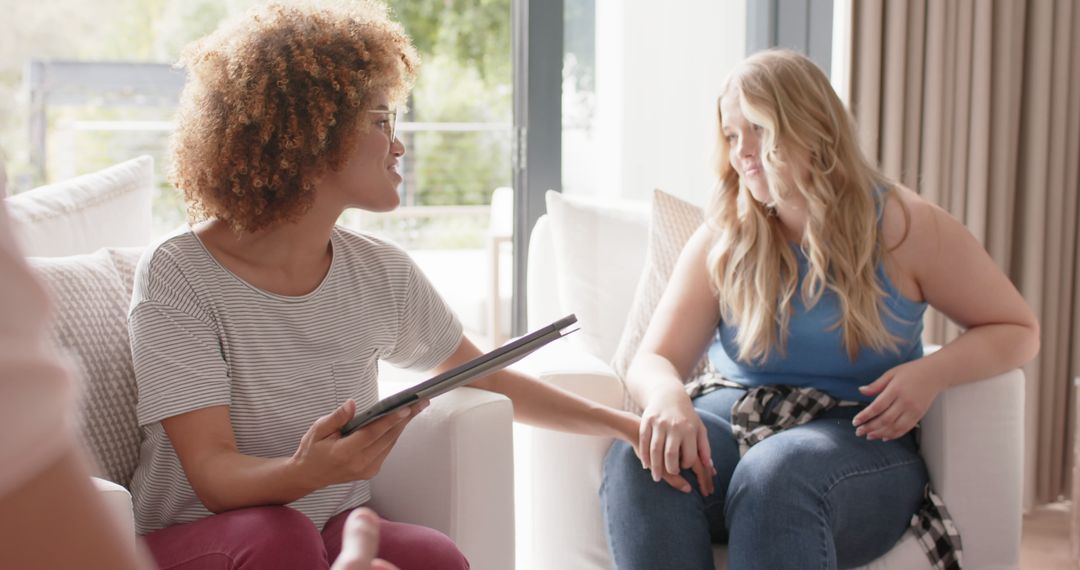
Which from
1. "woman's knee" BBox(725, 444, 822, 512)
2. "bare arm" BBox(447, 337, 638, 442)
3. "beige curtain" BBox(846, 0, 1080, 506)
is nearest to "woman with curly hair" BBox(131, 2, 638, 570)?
"bare arm" BBox(447, 337, 638, 442)

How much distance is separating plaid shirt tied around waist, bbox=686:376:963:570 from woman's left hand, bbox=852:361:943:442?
8 centimetres

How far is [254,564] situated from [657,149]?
80.6 inches

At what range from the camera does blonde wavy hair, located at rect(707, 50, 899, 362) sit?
176 centimetres

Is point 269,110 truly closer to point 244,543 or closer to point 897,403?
point 244,543

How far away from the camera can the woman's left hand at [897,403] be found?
166 centimetres

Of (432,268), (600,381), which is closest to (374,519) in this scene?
(600,381)

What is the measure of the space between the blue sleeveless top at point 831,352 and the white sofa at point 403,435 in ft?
1.74

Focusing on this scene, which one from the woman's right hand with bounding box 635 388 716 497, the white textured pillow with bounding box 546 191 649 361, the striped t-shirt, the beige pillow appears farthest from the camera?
the white textured pillow with bounding box 546 191 649 361

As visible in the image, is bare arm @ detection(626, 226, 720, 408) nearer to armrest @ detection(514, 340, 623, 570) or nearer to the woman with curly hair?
armrest @ detection(514, 340, 623, 570)

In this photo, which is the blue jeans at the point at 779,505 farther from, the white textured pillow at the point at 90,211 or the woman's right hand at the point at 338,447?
the white textured pillow at the point at 90,211

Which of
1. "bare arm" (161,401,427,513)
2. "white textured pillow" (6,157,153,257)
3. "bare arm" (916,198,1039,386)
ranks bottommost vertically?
"bare arm" (161,401,427,513)

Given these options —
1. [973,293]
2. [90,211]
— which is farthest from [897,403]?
[90,211]

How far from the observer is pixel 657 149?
3004 mm

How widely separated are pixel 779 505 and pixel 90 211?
118 cm
